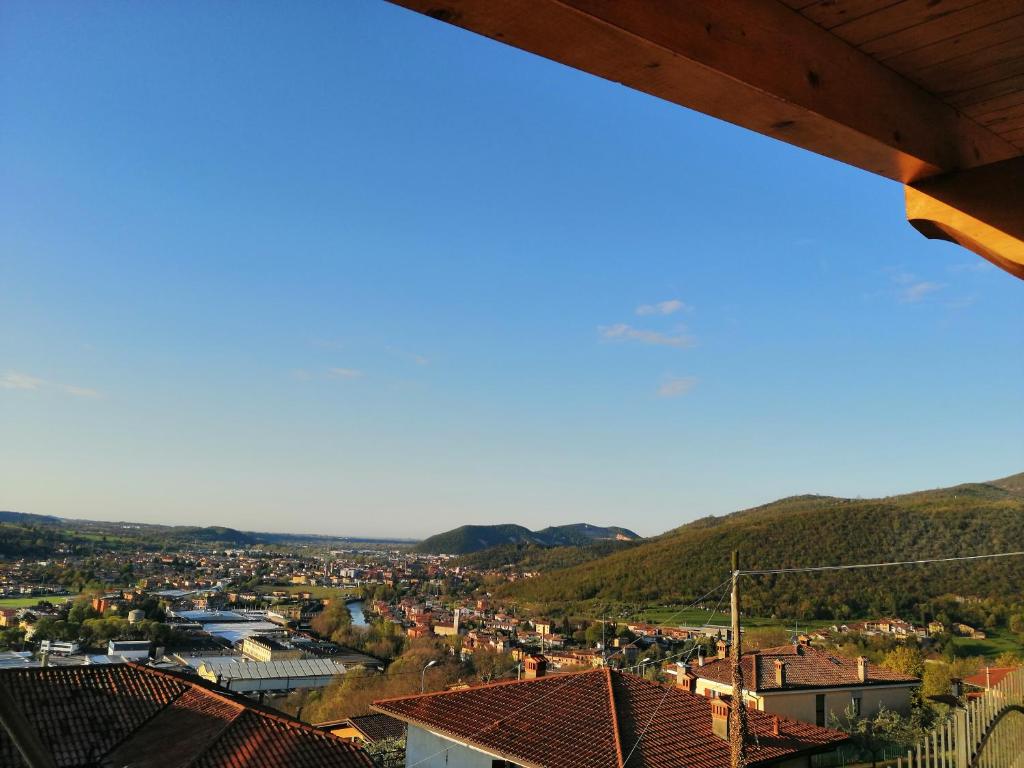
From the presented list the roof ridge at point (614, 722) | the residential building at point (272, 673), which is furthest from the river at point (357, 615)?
the roof ridge at point (614, 722)

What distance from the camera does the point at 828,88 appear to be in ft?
5.09

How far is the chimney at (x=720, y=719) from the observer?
12.2 m

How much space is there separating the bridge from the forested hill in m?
45.8

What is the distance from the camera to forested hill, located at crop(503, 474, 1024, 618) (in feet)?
147

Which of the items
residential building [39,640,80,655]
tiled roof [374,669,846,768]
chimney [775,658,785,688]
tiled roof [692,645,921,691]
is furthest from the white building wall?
residential building [39,640,80,655]

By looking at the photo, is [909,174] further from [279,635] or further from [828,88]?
[279,635]

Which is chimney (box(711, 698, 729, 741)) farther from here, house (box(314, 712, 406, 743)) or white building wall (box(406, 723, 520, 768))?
house (box(314, 712, 406, 743))

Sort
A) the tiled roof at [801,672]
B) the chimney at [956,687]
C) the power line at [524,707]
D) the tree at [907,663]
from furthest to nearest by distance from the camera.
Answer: the tree at [907,663]
the chimney at [956,687]
the tiled roof at [801,672]
the power line at [524,707]

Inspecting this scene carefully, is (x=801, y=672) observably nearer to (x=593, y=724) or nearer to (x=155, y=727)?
(x=593, y=724)

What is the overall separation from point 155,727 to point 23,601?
167 ft

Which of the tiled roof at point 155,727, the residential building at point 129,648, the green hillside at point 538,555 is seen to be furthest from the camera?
the green hillside at point 538,555

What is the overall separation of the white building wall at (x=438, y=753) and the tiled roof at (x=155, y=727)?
105 centimetres

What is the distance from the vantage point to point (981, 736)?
3.05 metres

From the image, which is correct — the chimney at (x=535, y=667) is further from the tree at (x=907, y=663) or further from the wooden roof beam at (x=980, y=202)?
the tree at (x=907, y=663)
